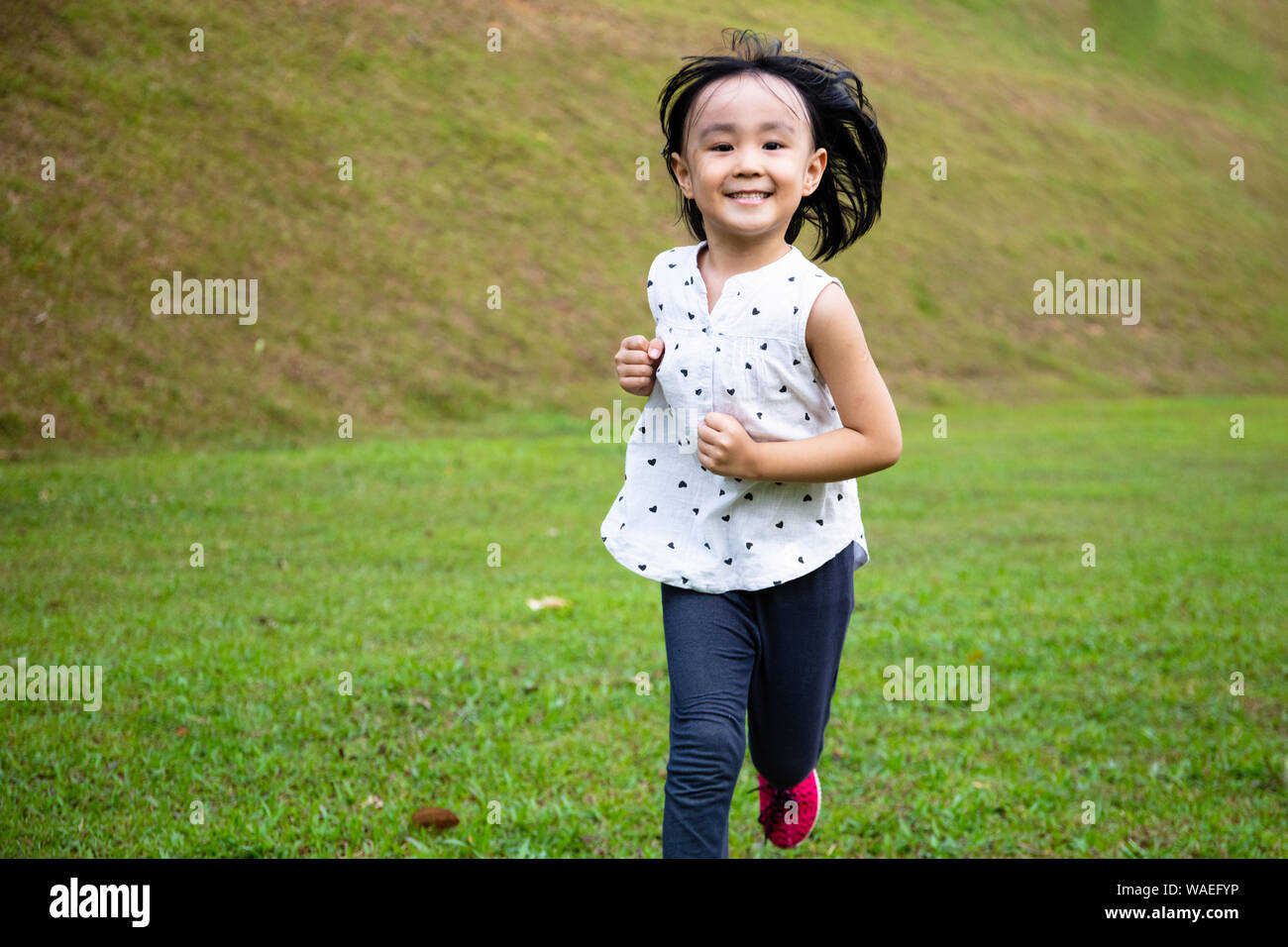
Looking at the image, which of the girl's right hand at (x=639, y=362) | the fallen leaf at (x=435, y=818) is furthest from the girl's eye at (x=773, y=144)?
the fallen leaf at (x=435, y=818)

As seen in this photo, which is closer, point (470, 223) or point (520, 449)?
point (520, 449)

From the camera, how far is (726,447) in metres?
2.38

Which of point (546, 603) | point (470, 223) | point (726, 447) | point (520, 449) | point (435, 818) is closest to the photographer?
point (726, 447)

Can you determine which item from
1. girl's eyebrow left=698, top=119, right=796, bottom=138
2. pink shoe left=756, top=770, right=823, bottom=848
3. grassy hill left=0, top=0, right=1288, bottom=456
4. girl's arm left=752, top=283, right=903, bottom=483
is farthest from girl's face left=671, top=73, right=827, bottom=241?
grassy hill left=0, top=0, right=1288, bottom=456

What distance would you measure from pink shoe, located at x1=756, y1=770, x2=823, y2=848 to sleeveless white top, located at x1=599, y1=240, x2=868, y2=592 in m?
0.75

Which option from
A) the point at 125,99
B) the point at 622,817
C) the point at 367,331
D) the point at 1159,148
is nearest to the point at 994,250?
the point at 1159,148

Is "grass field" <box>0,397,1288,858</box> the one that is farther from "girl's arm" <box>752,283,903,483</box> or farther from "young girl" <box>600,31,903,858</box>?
"girl's arm" <box>752,283,903,483</box>

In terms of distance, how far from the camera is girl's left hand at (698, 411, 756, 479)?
93.9 inches

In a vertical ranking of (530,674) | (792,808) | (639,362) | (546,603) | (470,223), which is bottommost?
(792,808)

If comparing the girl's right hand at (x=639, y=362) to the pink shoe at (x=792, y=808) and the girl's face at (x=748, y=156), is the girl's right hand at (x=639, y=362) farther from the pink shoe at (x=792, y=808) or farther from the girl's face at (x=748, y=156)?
the pink shoe at (x=792, y=808)

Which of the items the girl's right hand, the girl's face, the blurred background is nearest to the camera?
the girl's face

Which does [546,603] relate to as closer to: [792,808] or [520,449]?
[792,808]

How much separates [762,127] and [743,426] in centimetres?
66

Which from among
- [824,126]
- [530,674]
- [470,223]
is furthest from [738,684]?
[470,223]
